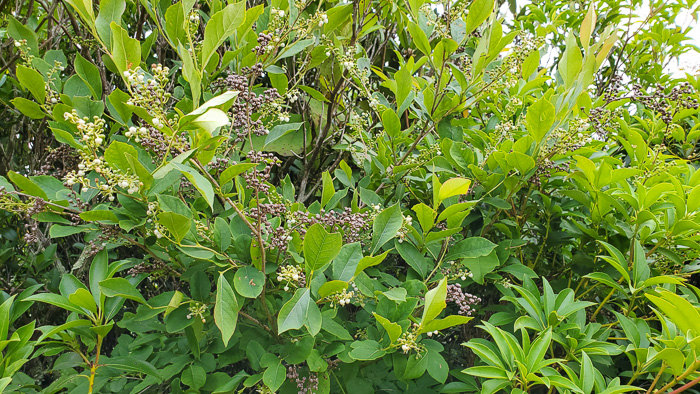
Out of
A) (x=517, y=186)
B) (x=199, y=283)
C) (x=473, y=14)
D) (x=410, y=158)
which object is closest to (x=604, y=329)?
(x=517, y=186)

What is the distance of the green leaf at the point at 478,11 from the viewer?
4.09 feet

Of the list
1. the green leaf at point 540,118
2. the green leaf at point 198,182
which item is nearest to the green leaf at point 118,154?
the green leaf at point 198,182

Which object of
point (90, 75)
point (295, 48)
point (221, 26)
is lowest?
point (90, 75)

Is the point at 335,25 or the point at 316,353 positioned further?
the point at 335,25

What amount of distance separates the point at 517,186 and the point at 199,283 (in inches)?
33.9

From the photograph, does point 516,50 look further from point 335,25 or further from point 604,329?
point 604,329

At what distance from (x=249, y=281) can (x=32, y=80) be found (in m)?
0.73

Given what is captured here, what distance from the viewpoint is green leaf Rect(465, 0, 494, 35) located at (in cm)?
125

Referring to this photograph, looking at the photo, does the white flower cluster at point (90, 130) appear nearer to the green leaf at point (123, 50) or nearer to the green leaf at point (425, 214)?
the green leaf at point (123, 50)

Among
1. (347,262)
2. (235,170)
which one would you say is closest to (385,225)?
(347,262)

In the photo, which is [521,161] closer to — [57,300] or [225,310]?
[225,310]

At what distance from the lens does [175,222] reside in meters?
0.94

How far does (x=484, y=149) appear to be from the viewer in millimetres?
1555

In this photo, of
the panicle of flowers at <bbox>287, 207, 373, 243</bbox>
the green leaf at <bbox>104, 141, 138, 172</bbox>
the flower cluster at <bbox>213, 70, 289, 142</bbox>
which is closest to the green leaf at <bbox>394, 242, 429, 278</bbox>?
the panicle of flowers at <bbox>287, 207, 373, 243</bbox>
